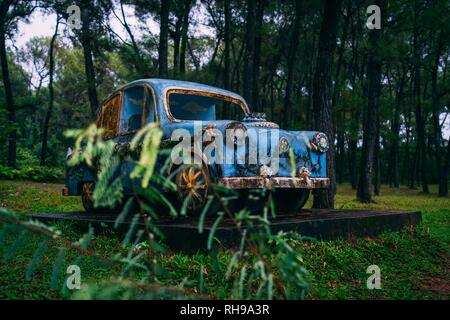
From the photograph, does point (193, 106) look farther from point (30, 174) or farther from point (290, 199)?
point (30, 174)

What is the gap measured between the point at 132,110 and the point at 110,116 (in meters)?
0.45

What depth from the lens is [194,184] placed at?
536 centimetres

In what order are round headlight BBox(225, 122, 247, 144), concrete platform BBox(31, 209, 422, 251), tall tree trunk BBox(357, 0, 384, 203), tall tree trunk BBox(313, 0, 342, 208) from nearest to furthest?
1. concrete platform BBox(31, 209, 422, 251)
2. round headlight BBox(225, 122, 247, 144)
3. tall tree trunk BBox(313, 0, 342, 208)
4. tall tree trunk BBox(357, 0, 384, 203)

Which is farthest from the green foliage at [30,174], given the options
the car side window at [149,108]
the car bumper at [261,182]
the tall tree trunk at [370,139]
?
the car bumper at [261,182]

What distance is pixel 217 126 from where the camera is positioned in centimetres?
534

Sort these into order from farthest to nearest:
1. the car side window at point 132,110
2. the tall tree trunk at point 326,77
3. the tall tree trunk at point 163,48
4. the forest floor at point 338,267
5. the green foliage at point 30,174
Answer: the green foliage at point 30,174
the tall tree trunk at point 163,48
the tall tree trunk at point 326,77
the car side window at point 132,110
the forest floor at point 338,267

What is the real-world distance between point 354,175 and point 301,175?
21268mm

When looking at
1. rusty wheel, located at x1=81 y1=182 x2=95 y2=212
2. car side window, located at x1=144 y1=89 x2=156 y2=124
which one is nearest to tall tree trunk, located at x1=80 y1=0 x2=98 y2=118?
rusty wheel, located at x1=81 y1=182 x2=95 y2=212

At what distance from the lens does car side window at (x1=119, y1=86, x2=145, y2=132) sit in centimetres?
680

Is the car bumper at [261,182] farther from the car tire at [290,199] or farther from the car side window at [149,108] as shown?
the car side window at [149,108]

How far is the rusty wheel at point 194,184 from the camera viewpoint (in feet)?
17.6

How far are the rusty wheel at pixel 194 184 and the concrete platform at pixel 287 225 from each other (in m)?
0.22

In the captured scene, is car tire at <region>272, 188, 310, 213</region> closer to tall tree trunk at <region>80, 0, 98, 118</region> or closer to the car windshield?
the car windshield
